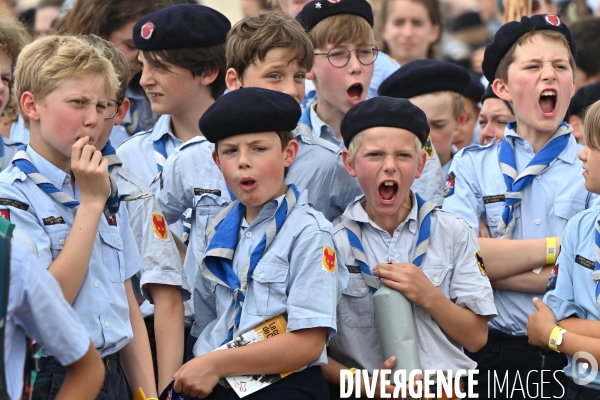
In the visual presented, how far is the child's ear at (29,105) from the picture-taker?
13.0 ft

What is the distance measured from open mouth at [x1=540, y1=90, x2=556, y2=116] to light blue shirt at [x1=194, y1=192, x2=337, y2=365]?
1571 mm

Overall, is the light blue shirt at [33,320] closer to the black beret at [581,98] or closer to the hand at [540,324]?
the hand at [540,324]

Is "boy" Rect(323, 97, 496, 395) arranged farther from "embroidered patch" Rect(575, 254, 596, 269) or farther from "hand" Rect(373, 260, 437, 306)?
"embroidered patch" Rect(575, 254, 596, 269)

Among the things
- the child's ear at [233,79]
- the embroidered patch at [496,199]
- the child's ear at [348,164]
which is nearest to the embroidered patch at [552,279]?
the embroidered patch at [496,199]

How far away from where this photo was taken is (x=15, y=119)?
6012mm

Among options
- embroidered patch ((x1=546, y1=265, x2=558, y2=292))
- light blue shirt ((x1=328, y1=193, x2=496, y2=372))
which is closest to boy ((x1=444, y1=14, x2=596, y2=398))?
embroidered patch ((x1=546, y1=265, x2=558, y2=292))

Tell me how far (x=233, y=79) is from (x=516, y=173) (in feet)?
4.97

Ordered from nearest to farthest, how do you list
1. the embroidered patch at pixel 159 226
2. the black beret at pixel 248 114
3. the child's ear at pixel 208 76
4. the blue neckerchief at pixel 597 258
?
1. the black beret at pixel 248 114
2. the blue neckerchief at pixel 597 258
3. the embroidered patch at pixel 159 226
4. the child's ear at pixel 208 76

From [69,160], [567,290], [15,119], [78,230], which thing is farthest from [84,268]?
[15,119]

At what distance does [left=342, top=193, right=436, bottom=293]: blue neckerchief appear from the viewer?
443cm

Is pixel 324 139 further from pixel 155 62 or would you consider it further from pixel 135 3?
pixel 135 3

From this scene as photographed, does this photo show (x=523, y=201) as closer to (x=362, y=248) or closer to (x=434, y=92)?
(x=362, y=248)

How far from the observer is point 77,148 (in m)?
3.82

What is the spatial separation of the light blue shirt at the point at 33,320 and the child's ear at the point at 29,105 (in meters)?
1.06
